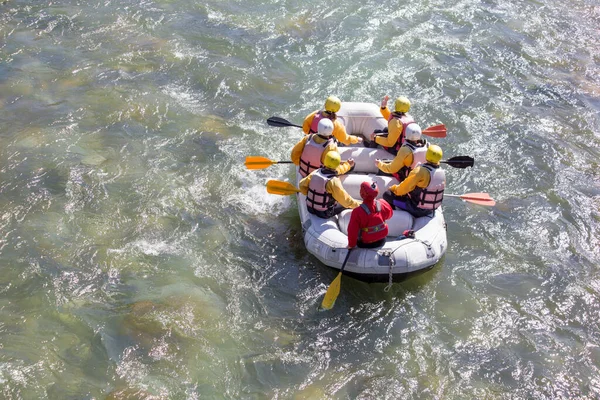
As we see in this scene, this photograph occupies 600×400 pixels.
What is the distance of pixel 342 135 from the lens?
8.32 metres

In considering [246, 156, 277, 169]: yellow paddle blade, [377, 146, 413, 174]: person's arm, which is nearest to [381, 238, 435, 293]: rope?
[377, 146, 413, 174]: person's arm

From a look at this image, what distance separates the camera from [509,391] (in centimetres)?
612

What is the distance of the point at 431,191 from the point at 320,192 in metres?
1.42

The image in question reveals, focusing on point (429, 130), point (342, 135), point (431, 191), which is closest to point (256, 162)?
point (342, 135)

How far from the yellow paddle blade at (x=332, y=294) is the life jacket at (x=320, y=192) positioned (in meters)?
0.95

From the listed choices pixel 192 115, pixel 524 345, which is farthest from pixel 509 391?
pixel 192 115

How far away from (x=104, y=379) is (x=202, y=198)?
314 centimetres

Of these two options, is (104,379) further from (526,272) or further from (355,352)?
(526,272)

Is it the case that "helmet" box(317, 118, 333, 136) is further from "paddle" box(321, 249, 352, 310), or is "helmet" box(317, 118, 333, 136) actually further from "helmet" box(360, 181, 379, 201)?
"paddle" box(321, 249, 352, 310)

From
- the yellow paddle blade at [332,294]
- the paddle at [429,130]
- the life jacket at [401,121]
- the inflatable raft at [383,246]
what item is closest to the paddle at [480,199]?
the inflatable raft at [383,246]

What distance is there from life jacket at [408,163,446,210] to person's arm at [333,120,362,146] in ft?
4.64

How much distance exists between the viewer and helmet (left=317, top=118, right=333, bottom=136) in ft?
24.8

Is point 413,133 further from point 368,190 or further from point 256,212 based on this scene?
point 256,212

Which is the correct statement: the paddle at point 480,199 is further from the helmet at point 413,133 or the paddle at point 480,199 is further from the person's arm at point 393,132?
the person's arm at point 393,132
